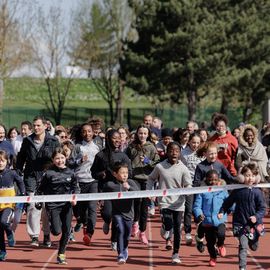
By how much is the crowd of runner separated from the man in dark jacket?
1 cm

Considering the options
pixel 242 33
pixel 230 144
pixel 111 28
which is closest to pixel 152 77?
pixel 242 33

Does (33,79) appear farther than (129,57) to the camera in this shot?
Yes

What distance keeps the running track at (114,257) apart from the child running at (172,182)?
1.75ft

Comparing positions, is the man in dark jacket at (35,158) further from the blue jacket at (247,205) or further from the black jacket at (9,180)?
the blue jacket at (247,205)

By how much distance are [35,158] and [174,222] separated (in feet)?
8.09

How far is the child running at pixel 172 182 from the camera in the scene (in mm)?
12555

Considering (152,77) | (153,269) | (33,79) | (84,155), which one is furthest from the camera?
(33,79)

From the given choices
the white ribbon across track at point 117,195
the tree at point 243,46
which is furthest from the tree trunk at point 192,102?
the white ribbon across track at point 117,195

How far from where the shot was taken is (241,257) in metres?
11.1

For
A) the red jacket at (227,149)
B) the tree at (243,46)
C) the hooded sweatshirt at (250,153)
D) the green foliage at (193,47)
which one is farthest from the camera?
the tree at (243,46)

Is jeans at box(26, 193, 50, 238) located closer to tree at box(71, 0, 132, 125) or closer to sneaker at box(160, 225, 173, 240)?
sneaker at box(160, 225, 173, 240)

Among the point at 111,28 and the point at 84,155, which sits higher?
the point at 111,28

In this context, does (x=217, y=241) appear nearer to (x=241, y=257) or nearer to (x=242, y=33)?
(x=241, y=257)

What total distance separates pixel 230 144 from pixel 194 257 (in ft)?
9.98
